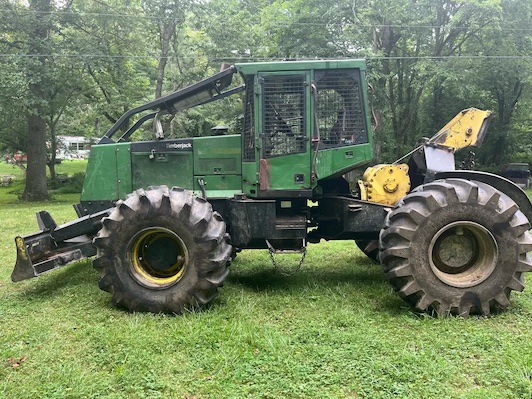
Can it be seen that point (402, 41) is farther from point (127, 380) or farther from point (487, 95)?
point (127, 380)

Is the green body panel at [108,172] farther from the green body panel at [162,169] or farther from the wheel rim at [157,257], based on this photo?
the wheel rim at [157,257]

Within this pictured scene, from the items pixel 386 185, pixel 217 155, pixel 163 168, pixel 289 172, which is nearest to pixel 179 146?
pixel 163 168

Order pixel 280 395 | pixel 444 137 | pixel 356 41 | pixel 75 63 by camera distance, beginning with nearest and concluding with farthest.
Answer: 1. pixel 280 395
2. pixel 444 137
3. pixel 75 63
4. pixel 356 41

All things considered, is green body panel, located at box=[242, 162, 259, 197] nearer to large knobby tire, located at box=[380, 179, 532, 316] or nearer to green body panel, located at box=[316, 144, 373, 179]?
green body panel, located at box=[316, 144, 373, 179]

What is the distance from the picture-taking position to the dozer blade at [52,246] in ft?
17.1

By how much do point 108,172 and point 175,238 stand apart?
1598 millimetres

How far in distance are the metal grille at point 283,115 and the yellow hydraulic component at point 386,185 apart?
112cm

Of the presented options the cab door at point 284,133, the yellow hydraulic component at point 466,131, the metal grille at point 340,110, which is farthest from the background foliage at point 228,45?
the cab door at point 284,133

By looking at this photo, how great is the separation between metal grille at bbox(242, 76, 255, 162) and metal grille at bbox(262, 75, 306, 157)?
0.56 feet

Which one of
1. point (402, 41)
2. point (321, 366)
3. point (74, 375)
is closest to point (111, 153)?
point (74, 375)

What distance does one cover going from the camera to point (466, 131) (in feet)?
19.0

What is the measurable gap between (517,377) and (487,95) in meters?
20.4

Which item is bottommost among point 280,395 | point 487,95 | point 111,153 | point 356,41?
point 280,395

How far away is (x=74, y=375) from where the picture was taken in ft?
11.1
